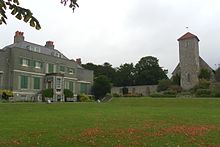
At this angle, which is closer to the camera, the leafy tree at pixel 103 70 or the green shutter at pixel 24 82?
the green shutter at pixel 24 82

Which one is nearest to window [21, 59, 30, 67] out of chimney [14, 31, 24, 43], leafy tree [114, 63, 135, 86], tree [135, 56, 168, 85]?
chimney [14, 31, 24, 43]

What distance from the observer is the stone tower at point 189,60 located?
69.1 metres

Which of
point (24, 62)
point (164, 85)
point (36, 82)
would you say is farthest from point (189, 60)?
point (24, 62)

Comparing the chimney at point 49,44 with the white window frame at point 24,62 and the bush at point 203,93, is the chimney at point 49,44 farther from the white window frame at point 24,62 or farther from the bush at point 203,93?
the bush at point 203,93

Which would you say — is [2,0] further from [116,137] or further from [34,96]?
→ [34,96]

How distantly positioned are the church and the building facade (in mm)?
19414

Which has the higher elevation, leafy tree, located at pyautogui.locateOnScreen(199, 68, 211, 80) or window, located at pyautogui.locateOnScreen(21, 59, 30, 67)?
window, located at pyautogui.locateOnScreen(21, 59, 30, 67)

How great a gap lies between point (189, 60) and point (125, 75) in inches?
1129

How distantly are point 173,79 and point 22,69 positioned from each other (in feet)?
105

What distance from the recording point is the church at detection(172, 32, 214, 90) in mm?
69125

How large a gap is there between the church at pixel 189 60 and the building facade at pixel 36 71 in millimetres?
19414

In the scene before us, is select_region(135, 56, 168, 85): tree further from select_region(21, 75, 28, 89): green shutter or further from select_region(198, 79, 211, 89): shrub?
select_region(21, 75, 28, 89): green shutter

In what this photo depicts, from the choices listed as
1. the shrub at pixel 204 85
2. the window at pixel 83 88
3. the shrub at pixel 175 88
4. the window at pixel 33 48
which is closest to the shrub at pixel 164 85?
the shrub at pixel 175 88

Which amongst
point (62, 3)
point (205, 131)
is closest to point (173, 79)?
point (205, 131)
